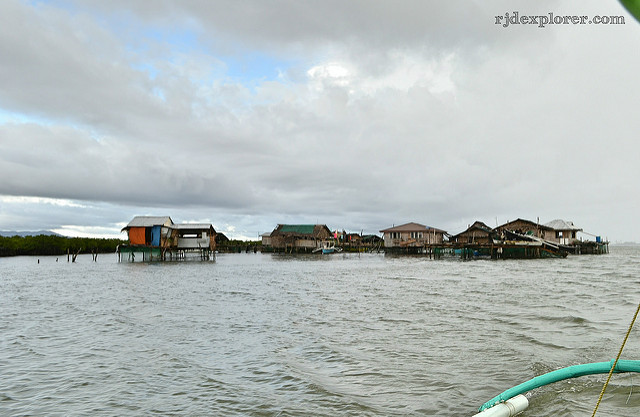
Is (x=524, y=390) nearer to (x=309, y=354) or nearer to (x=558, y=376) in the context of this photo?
(x=558, y=376)

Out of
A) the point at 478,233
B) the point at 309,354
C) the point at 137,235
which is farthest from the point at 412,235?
the point at 309,354

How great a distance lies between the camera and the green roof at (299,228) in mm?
80062

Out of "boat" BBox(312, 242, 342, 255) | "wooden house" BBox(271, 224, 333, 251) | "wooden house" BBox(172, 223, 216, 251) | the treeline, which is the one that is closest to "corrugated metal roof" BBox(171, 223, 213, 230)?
"wooden house" BBox(172, 223, 216, 251)

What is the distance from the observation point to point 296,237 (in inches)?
3123

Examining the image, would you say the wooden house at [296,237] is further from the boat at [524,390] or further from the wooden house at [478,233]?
the boat at [524,390]

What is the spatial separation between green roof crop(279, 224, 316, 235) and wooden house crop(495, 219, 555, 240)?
33.9 meters

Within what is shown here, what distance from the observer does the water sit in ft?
20.2

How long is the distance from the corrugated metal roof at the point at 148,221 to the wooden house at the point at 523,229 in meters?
46.6

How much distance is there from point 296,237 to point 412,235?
73.5ft

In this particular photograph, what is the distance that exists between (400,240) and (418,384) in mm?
64441

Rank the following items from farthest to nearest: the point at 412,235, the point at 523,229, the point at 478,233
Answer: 1. the point at 412,235
2. the point at 478,233
3. the point at 523,229

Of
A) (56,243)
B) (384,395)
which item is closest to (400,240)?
(56,243)

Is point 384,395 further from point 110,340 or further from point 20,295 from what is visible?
point 20,295

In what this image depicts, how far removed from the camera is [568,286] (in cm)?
2116
